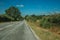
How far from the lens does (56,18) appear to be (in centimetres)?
3291

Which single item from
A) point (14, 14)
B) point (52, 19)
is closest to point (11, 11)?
point (14, 14)

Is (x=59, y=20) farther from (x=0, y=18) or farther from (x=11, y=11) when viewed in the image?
(x=11, y=11)

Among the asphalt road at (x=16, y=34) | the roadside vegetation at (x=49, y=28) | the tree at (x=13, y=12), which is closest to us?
the asphalt road at (x=16, y=34)

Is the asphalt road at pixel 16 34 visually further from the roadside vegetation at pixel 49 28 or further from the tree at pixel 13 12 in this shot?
the tree at pixel 13 12

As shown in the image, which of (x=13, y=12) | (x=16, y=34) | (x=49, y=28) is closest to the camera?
(x=16, y=34)

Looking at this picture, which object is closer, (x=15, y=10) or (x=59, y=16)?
(x=59, y=16)

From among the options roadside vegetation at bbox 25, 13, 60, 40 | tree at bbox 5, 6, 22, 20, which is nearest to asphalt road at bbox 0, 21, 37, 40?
roadside vegetation at bbox 25, 13, 60, 40

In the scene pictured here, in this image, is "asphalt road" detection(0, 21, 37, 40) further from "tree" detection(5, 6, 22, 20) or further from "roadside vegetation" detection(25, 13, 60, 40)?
"tree" detection(5, 6, 22, 20)

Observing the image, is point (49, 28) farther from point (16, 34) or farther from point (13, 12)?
point (13, 12)

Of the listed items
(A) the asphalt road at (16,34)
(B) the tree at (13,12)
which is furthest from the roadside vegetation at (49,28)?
(B) the tree at (13,12)

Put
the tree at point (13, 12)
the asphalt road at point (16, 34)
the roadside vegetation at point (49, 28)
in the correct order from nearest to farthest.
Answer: the asphalt road at point (16, 34) < the roadside vegetation at point (49, 28) < the tree at point (13, 12)

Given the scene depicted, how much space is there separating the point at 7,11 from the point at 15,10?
1201cm

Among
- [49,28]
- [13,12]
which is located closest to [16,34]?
[49,28]

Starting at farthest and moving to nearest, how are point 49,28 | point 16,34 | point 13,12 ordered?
point 13,12
point 49,28
point 16,34
